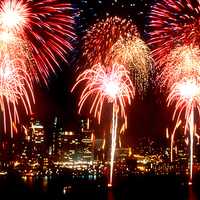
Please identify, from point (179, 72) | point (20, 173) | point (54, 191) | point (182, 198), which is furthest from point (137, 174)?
point (179, 72)

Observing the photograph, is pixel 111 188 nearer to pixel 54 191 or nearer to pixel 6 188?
pixel 54 191

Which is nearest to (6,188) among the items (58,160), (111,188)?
(111,188)

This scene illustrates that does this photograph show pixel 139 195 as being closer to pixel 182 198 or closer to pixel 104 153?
pixel 182 198

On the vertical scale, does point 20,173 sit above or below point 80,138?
below

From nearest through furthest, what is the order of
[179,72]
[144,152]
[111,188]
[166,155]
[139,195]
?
1. [179,72]
2. [139,195]
3. [111,188]
4. [144,152]
5. [166,155]

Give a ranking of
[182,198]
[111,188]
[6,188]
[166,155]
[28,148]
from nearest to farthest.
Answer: [182,198] < [6,188] < [111,188] < [28,148] < [166,155]

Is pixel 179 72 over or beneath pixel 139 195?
over

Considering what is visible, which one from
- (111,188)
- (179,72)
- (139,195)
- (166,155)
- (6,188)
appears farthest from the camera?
(166,155)

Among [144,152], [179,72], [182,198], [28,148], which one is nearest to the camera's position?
[179,72]

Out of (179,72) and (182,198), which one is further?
(182,198)
